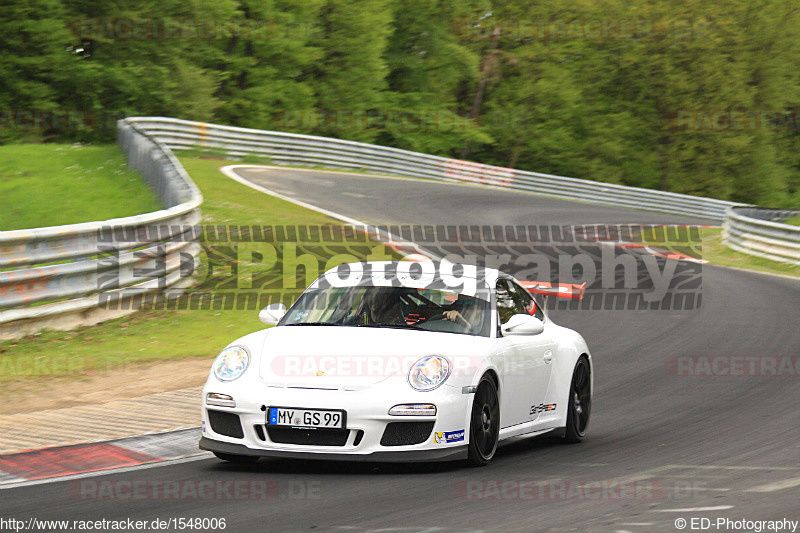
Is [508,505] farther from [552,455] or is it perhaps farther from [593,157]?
[593,157]

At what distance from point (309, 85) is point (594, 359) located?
3928 cm

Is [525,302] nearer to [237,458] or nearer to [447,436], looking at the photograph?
[447,436]

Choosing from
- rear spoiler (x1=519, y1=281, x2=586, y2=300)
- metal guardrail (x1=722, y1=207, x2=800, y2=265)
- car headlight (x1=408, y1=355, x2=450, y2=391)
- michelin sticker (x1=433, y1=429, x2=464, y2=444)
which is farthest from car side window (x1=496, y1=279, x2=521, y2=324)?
metal guardrail (x1=722, y1=207, x2=800, y2=265)

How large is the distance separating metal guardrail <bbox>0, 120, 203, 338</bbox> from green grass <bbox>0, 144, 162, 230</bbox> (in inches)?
136

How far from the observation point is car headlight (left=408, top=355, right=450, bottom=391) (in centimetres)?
652

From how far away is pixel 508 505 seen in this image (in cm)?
562

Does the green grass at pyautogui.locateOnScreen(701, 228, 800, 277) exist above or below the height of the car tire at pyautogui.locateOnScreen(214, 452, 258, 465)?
below

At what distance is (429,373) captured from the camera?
21.6 feet

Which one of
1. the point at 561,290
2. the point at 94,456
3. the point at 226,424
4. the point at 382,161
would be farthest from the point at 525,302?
the point at 382,161

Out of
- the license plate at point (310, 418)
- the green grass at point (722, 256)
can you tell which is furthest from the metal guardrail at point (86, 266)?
the green grass at point (722, 256)

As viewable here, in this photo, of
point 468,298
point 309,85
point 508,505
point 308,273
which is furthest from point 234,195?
point 309,85

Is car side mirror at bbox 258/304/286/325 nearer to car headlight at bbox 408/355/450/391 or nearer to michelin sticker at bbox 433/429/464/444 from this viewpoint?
car headlight at bbox 408/355/450/391

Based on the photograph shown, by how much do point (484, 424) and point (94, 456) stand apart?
2613 mm

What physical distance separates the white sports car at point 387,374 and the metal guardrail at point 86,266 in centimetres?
445
